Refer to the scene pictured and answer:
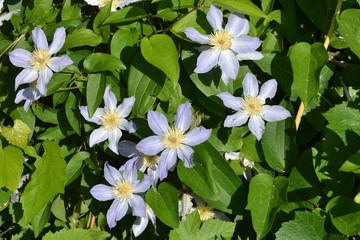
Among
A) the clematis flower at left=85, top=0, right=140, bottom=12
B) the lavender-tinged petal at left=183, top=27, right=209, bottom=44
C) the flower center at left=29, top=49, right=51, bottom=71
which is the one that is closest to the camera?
the lavender-tinged petal at left=183, top=27, right=209, bottom=44

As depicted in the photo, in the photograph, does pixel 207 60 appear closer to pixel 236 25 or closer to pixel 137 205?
pixel 236 25

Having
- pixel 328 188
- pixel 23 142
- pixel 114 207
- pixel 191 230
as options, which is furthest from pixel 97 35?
pixel 328 188

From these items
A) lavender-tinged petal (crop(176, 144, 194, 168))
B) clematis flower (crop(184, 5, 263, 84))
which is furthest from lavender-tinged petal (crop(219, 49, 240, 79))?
lavender-tinged petal (crop(176, 144, 194, 168))

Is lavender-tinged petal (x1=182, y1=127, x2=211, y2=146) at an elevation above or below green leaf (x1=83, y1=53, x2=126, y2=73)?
below

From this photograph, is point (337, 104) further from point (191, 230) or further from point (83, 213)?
point (83, 213)

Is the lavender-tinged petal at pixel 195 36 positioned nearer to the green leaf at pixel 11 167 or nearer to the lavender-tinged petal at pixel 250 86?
the lavender-tinged petal at pixel 250 86

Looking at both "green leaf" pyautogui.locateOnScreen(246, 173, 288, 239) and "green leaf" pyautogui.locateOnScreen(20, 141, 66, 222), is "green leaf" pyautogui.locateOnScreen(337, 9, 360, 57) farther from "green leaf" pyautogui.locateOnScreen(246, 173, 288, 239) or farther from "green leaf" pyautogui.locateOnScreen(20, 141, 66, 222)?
"green leaf" pyautogui.locateOnScreen(20, 141, 66, 222)

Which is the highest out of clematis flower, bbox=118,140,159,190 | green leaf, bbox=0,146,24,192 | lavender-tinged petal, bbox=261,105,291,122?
lavender-tinged petal, bbox=261,105,291,122

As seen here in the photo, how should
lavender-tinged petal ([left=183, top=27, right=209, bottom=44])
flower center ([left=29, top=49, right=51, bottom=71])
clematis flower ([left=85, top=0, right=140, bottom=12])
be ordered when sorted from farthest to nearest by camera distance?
clematis flower ([left=85, top=0, right=140, bottom=12]) → flower center ([left=29, top=49, right=51, bottom=71]) → lavender-tinged petal ([left=183, top=27, right=209, bottom=44])
